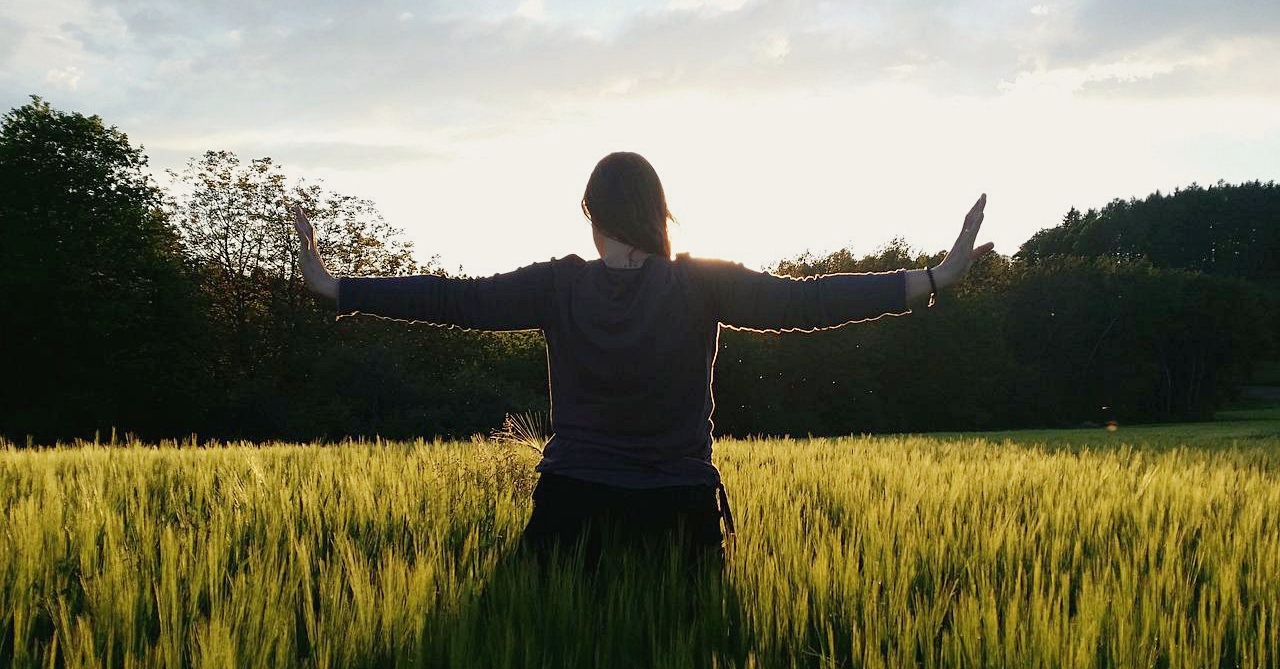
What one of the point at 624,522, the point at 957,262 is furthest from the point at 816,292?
the point at 624,522

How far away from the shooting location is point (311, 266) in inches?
117

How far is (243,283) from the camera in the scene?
3341 centimetres

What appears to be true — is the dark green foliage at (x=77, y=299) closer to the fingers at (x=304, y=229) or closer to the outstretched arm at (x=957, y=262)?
the fingers at (x=304, y=229)

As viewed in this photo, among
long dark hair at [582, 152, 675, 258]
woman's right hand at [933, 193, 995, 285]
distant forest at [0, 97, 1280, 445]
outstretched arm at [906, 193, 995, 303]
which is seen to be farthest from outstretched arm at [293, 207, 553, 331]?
distant forest at [0, 97, 1280, 445]

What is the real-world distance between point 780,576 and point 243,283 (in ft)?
114

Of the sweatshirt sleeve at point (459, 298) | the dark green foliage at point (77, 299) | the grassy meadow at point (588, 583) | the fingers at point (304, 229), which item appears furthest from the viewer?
the dark green foliage at point (77, 299)

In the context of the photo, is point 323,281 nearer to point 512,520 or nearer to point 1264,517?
point 512,520

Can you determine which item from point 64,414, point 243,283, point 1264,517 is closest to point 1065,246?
point 243,283

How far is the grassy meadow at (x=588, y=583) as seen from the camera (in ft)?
6.91

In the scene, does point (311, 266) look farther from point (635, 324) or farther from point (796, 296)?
point (796, 296)

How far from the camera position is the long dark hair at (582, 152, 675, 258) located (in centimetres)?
281

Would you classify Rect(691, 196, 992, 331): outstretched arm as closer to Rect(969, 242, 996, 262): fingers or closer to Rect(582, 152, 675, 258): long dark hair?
Rect(969, 242, 996, 262): fingers

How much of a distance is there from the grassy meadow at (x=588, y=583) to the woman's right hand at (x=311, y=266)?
87 centimetres

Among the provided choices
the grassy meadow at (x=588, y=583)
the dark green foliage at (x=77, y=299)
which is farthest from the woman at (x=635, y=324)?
the dark green foliage at (x=77, y=299)
